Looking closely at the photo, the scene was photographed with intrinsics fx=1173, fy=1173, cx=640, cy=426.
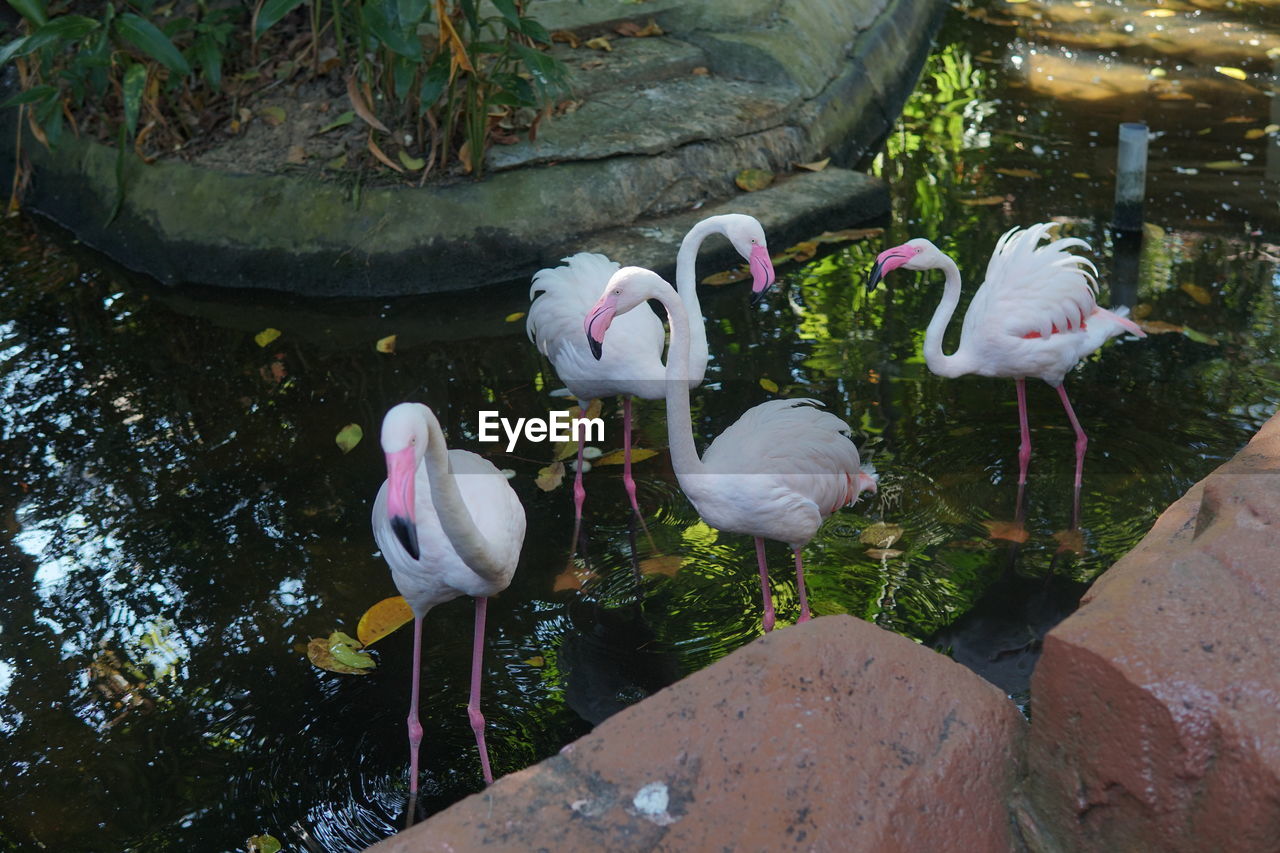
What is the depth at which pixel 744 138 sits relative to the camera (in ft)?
20.5

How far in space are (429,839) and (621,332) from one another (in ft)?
7.14

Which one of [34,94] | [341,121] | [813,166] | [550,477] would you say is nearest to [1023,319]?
[550,477]

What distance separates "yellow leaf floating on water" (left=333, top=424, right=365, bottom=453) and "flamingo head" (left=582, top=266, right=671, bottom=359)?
5.69 feet

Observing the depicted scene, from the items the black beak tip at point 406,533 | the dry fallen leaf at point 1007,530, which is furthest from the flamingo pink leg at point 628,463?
the black beak tip at point 406,533

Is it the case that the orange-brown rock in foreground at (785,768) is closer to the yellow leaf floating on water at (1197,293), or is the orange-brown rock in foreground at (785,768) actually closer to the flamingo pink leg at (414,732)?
the flamingo pink leg at (414,732)

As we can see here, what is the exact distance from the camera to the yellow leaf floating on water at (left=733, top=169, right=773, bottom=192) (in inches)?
239

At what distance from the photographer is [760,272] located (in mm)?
3572

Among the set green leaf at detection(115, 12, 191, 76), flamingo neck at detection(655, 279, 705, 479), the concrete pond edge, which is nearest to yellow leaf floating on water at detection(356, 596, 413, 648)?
flamingo neck at detection(655, 279, 705, 479)

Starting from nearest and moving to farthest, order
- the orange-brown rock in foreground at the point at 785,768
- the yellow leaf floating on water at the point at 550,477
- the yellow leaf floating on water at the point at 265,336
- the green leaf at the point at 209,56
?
the orange-brown rock in foreground at the point at 785,768 → the yellow leaf floating on water at the point at 550,477 → the yellow leaf floating on water at the point at 265,336 → the green leaf at the point at 209,56

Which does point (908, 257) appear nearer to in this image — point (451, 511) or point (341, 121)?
point (451, 511)

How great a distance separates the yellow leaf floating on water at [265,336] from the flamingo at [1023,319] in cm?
277

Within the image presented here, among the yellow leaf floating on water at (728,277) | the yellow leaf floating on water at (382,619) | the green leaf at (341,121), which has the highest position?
the green leaf at (341,121)

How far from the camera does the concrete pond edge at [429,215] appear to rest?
18.5 ft

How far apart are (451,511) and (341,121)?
3.82 m
